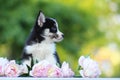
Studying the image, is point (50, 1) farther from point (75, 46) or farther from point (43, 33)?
point (43, 33)

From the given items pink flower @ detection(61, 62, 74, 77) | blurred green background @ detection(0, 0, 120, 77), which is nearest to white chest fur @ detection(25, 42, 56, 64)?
pink flower @ detection(61, 62, 74, 77)

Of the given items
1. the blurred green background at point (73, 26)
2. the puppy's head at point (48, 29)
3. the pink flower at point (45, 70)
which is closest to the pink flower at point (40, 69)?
the pink flower at point (45, 70)

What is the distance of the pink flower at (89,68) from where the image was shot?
1751 mm

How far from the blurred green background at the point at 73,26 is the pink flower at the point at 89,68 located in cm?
362

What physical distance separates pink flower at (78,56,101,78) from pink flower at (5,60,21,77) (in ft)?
0.69

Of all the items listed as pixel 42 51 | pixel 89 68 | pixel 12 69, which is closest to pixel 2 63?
pixel 12 69

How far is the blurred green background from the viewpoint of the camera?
20.1 feet

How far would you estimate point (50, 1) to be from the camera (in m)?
6.35

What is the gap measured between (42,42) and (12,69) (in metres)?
0.23

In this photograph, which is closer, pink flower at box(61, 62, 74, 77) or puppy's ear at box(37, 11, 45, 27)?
pink flower at box(61, 62, 74, 77)

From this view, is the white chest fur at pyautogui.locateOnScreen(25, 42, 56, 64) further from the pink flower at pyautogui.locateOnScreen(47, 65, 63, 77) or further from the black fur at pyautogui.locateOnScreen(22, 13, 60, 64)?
the pink flower at pyautogui.locateOnScreen(47, 65, 63, 77)

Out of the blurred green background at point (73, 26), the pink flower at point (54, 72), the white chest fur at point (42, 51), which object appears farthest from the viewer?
the blurred green background at point (73, 26)

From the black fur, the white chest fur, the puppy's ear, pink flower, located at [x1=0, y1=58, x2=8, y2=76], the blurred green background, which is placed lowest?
pink flower, located at [x1=0, y1=58, x2=8, y2=76]

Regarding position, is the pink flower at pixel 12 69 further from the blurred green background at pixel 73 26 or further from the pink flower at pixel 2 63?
the blurred green background at pixel 73 26
